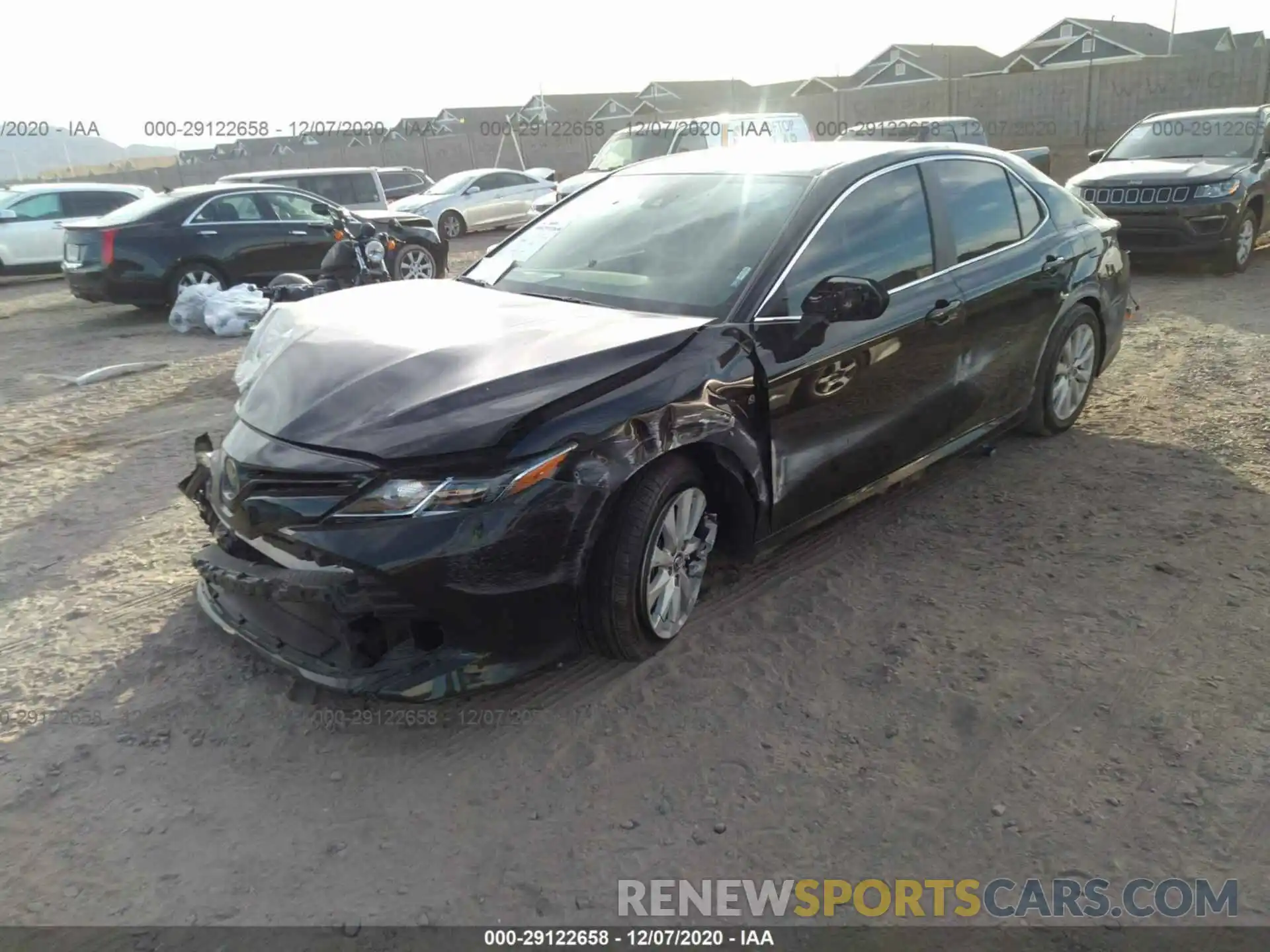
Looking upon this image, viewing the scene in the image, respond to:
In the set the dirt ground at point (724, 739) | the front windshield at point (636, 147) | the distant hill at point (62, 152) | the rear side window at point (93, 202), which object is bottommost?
the dirt ground at point (724, 739)

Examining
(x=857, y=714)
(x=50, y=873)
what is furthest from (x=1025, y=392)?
(x=50, y=873)

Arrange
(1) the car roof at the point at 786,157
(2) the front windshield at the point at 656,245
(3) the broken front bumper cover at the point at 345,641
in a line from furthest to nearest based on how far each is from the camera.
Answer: (1) the car roof at the point at 786,157, (2) the front windshield at the point at 656,245, (3) the broken front bumper cover at the point at 345,641

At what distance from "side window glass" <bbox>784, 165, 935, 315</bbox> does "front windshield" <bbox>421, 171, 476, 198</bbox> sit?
1556 centimetres

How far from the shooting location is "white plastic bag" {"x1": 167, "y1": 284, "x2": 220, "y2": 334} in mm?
9844

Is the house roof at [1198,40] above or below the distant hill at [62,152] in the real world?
below

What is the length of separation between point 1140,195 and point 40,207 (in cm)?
1519

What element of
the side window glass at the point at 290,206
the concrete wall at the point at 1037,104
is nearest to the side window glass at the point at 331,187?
the side window glass at the point at 290,206

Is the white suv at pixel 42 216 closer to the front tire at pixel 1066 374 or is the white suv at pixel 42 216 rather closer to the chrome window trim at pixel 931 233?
the chrome window trim at pixel 931 233

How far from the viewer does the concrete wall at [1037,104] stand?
2233cm

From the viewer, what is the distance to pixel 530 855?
2.56 metres

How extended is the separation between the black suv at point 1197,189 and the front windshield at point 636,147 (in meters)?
6.38

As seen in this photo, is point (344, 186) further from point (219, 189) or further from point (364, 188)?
point (219, 189)

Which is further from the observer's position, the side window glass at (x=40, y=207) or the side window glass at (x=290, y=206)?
the side window glass at (x=40, y=207)

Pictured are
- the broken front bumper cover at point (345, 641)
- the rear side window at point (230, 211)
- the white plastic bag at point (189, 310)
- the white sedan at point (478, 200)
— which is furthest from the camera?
the white sedan at point (478, 200)
